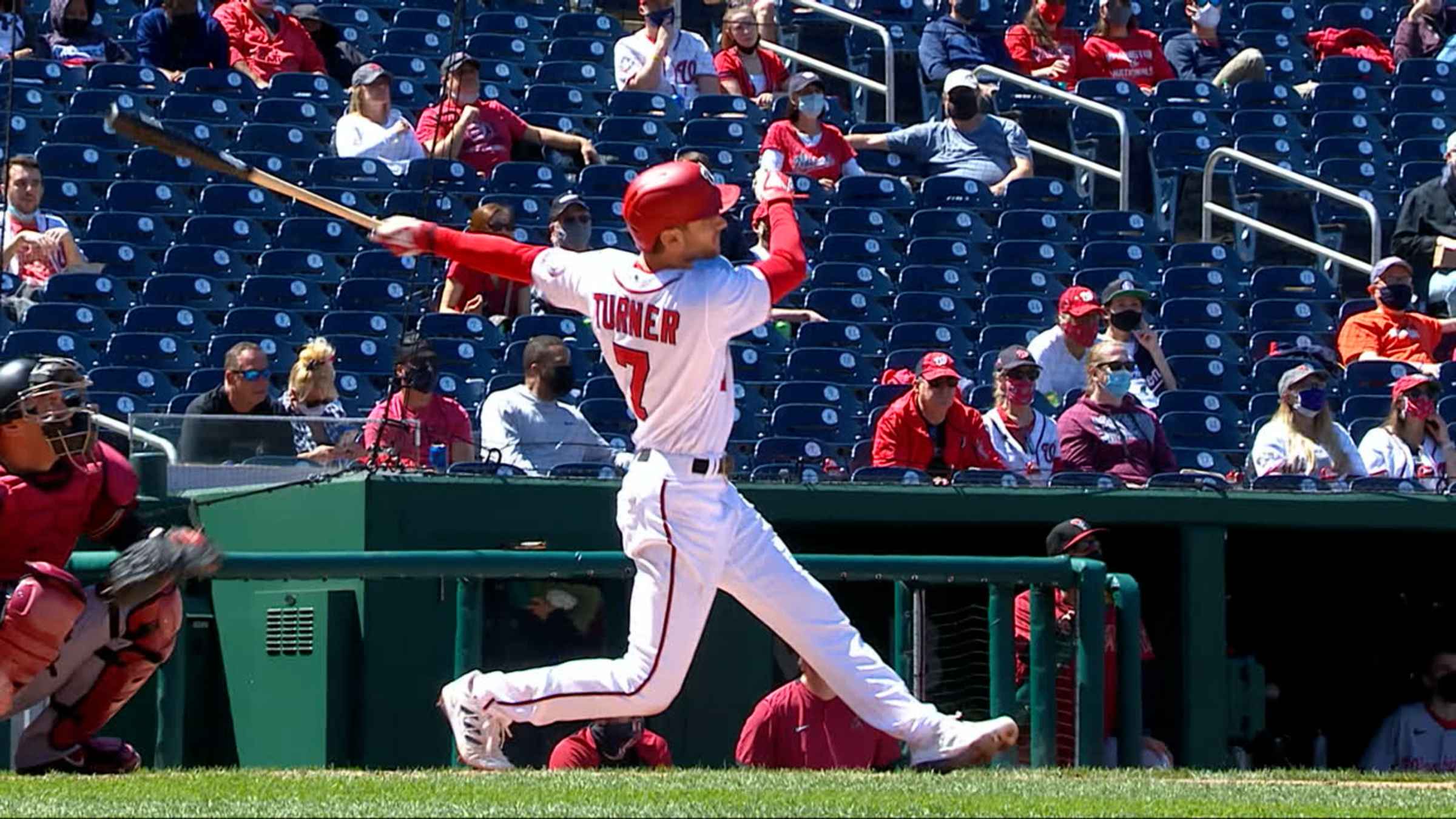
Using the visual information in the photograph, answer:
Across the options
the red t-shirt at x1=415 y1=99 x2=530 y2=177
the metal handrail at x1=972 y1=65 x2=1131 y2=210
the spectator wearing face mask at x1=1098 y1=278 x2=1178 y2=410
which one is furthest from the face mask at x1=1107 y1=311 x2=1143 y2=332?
the red t-shirt at x1=415 y1=99 x2=530 y2=177

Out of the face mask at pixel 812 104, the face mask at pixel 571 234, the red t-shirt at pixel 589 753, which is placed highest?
the face mask at pixel 812 104

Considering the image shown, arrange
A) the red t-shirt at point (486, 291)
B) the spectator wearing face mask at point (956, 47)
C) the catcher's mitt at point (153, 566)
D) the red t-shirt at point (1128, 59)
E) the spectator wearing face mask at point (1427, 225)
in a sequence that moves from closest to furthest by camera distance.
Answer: the catcher's mitt at point (153, 566)
the red t-shirt at point (486, 291)
the spectator wearing face mask at point (1427, 225)
the spectator wearing face mask at point (956, 47)
the red t-shirt at point (1128, 59)

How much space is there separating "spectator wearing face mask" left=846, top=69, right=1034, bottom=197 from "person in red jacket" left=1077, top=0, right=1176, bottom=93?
1989mm

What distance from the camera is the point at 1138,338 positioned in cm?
1189

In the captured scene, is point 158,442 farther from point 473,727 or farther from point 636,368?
point 636,368

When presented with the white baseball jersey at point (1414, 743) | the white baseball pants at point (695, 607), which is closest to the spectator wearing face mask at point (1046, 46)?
the white baseball jersey at point (1414, 743)

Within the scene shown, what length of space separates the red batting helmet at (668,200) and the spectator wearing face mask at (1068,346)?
544cm

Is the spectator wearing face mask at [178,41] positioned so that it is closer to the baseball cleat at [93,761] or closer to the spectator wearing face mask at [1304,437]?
the spectator wearing face mask at [1304,437]

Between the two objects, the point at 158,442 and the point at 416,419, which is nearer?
the point at 158,442

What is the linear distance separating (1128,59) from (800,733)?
363 inches

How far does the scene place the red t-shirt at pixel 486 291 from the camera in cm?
1180

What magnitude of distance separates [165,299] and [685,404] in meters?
5.98

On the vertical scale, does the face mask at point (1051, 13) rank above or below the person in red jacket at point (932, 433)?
above

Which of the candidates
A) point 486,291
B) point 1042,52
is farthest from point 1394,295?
point 486,291
